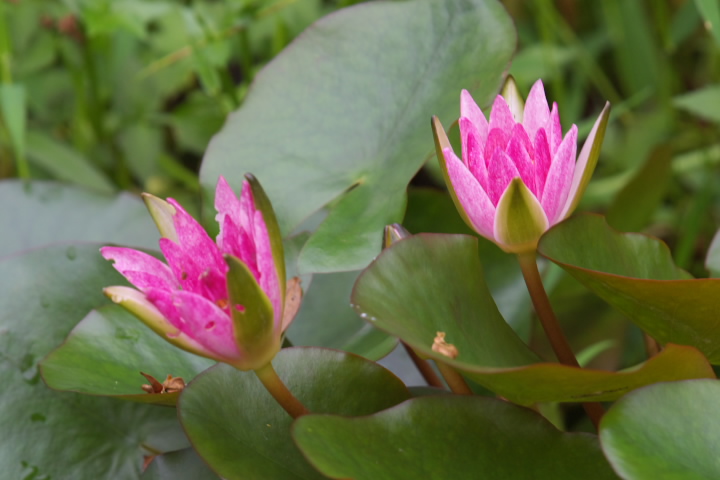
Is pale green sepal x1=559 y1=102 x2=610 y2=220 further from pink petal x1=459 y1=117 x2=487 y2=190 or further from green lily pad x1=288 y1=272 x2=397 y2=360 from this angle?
green lily pad x1=288 y1=272 x2=397 y2=360

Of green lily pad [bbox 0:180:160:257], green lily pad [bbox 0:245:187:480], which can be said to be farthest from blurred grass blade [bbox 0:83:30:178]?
green lily pad [bbox 0:245:187:480]

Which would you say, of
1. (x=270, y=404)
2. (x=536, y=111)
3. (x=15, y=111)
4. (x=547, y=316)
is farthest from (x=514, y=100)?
(x=15, y=111)


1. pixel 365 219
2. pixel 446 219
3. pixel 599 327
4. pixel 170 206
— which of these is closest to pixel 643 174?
pixel 599 327

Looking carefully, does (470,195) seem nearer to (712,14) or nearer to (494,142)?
(494,142)

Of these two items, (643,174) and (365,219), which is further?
(643,174)

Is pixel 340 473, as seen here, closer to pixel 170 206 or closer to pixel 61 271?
pixel 170 206

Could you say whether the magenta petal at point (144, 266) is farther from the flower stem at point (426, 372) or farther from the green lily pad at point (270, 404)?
the flower stem at point (426, 372)

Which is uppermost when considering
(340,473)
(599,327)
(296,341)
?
(340,473)
